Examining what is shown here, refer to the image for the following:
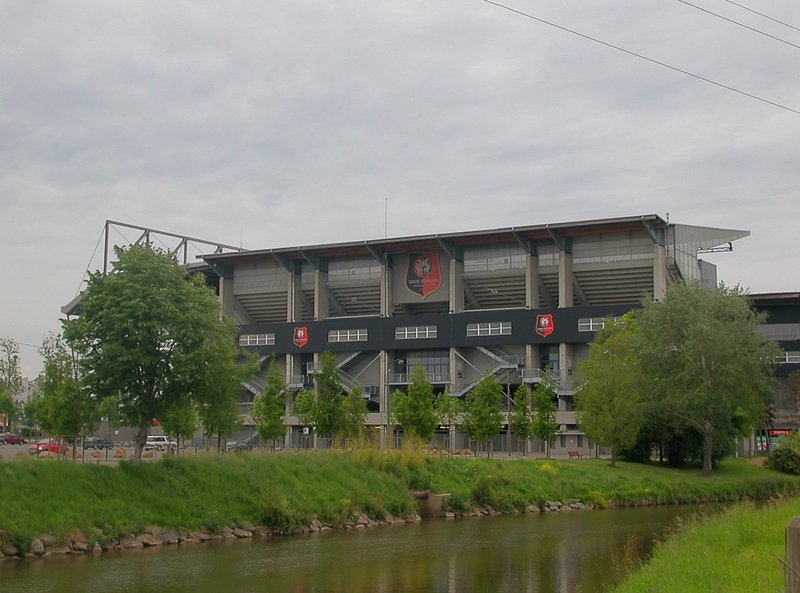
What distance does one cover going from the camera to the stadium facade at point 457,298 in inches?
3718

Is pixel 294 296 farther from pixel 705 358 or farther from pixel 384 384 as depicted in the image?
pixel 705 358

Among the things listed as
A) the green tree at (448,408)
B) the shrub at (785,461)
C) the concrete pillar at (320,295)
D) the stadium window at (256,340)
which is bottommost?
the shrub at (785,461)

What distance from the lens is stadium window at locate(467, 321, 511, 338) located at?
97.6 meters

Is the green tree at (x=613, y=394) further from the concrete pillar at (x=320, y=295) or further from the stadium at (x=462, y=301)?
the concrete pillar at (x=320, y=295)

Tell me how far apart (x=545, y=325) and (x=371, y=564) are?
64940 mm

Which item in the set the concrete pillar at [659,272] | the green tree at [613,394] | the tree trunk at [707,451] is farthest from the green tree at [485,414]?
the concrete pillar at [659,272]

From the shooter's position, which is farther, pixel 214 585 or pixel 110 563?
pixel 110 563

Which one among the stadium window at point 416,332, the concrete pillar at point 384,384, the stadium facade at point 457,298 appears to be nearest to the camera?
the stadium facade at point 457,298

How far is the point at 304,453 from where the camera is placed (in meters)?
51.2

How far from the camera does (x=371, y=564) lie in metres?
32.4

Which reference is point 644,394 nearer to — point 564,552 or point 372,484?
point 372,484

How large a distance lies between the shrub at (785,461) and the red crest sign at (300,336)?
51.0 meters

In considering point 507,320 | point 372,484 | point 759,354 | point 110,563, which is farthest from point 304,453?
point 507,320

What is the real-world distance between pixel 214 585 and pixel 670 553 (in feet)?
42.8
